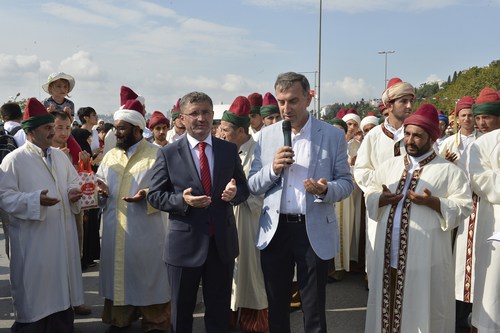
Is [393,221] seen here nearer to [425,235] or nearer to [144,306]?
[425,235]

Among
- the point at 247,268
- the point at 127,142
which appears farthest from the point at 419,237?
the point at 127,142

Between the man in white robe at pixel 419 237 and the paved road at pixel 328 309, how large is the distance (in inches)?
56.7

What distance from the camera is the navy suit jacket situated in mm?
3846

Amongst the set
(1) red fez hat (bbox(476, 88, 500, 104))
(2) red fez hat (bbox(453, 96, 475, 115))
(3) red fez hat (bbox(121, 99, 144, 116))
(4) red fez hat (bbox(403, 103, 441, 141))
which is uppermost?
(2) red fez hat (bbox(453, 96, 475, 115))

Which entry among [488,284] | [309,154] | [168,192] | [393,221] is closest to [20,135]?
[168,192]

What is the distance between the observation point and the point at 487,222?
4.48 m

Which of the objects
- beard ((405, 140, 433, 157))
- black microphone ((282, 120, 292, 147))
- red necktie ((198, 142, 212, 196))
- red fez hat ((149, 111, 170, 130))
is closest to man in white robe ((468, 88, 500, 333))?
beard ((405, 140, 433, 157))

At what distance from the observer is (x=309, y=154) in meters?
3.77

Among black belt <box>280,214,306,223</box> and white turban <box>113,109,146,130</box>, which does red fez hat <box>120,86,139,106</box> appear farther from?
black belt <box>280,214,306,223</box>

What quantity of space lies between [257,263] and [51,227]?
2080mm

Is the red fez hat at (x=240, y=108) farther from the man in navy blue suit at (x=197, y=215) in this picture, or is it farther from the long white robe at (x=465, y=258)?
the long white robe at (x=465, y=258)

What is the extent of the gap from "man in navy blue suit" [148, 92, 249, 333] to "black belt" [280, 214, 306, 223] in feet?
1.33

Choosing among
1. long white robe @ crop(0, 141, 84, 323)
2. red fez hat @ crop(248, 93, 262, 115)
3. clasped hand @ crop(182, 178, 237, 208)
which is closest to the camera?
clasped hand @ crop(182, 178, 237, 208)

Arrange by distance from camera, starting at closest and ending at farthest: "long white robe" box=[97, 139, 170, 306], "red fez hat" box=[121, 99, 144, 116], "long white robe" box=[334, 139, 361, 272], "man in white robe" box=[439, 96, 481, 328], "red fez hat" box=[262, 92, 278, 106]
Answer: "man in white robe" box=[439, 96, 481, 328] < "long white robe" box=[97, 139, 170, 306] < "red fez hat" box=[121, 99, 144, 116] < "long white robe" box=[334, 139, 361, 272] < "red fez hat" box=[262, 92, 278, 106]
